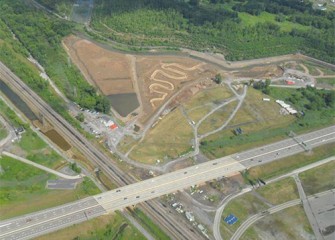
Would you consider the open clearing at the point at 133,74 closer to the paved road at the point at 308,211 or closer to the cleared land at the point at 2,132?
the cleared land at the point at 2,132

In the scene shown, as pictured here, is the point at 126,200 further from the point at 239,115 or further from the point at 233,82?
the point at 233,82

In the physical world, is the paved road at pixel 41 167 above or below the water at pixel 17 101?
below

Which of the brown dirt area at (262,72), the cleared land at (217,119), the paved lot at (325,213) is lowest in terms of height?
the paved lot at (325,213)

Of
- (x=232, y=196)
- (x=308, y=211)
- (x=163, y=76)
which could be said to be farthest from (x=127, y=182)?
(x=163, y=76)

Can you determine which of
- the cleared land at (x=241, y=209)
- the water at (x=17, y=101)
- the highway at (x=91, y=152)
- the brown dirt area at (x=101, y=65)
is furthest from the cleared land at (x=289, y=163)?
the water at (x=17, y=101)

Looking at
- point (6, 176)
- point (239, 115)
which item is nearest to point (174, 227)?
point (6, 176)

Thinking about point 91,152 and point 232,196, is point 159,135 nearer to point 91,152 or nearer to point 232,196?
point 91,152

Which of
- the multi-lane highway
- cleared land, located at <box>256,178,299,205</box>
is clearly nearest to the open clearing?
the multi-lane highway
